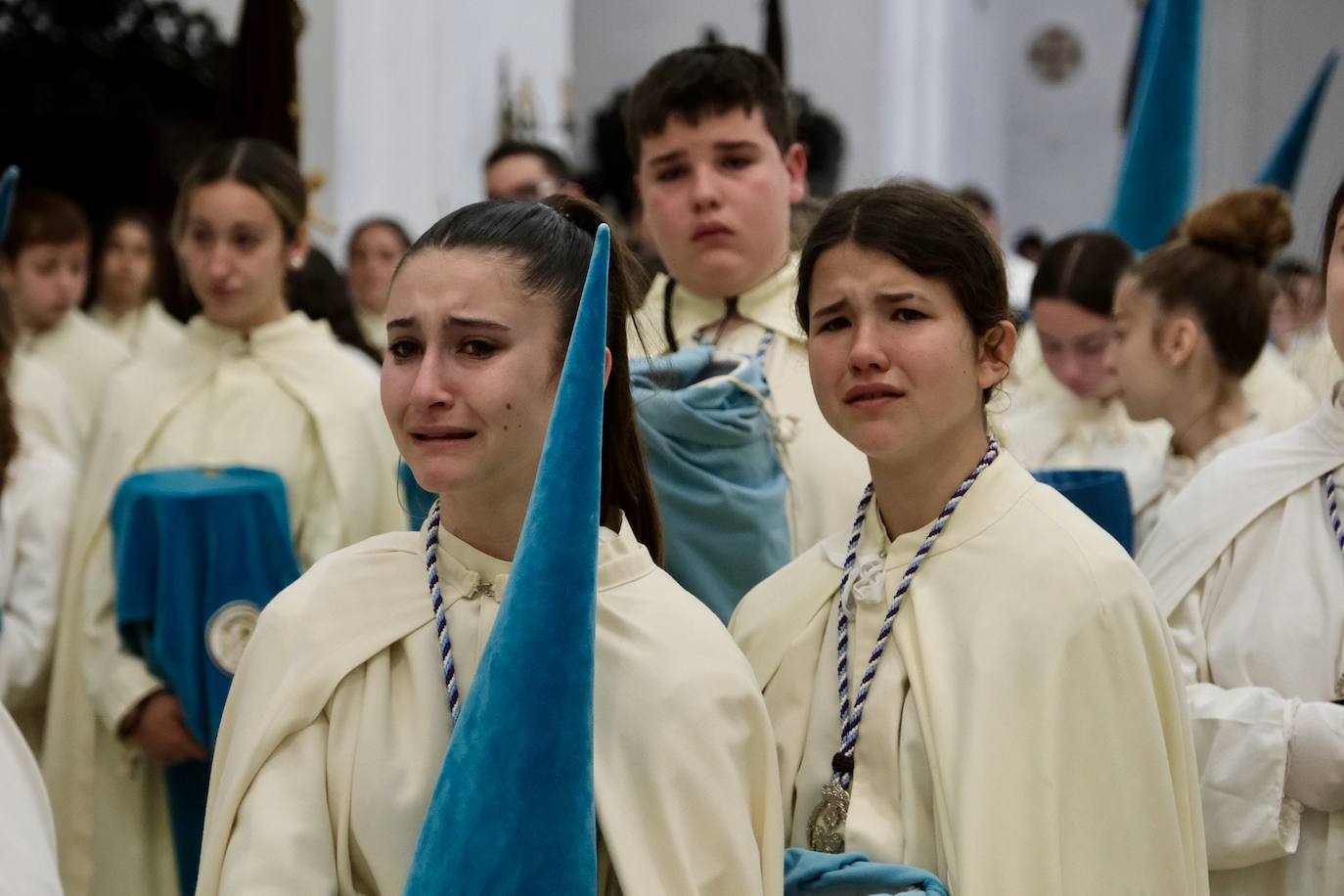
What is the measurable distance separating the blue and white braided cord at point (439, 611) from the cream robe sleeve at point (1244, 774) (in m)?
1.22

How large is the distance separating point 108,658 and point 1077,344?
8.39ft

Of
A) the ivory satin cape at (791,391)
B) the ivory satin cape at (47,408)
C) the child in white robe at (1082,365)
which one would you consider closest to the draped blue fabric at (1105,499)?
Result: the ivory satin cape at (791,391)

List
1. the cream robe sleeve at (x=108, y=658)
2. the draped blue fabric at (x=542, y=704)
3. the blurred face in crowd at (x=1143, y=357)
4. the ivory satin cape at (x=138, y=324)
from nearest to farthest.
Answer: the draped blue fabric at (x=542, y=704) < the cream robe sleeve at (x=108, y=658) < the blurred face in crowd at (x=1143, y=357) < the ivory satin cape at (x=138, y=324)

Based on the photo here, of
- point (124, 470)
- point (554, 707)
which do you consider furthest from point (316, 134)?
point (554, 707)

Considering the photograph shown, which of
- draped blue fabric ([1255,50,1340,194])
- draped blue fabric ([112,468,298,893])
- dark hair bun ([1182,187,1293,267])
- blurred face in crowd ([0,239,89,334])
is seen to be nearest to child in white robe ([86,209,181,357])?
blurred face in crowd ([0,239,89,334])

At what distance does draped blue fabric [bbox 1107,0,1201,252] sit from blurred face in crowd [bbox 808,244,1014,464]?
2786 millimetres

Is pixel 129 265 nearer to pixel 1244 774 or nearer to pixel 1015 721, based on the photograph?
pixel 1244 774

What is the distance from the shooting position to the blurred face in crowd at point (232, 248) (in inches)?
162

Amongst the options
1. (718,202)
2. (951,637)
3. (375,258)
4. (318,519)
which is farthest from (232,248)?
(375,258)

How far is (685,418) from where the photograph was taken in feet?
9.62

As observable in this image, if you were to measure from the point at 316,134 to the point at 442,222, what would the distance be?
20.3 feet

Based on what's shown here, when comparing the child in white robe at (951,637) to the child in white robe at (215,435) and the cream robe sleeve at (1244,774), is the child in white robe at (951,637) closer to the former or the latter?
the cream robe sleeve at (1244,774)

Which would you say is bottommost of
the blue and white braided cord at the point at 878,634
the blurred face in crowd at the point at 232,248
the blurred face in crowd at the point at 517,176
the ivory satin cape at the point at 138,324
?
the blue and white braided cord at the point at 878,634

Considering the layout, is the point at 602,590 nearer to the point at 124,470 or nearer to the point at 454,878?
the point at 454,878
